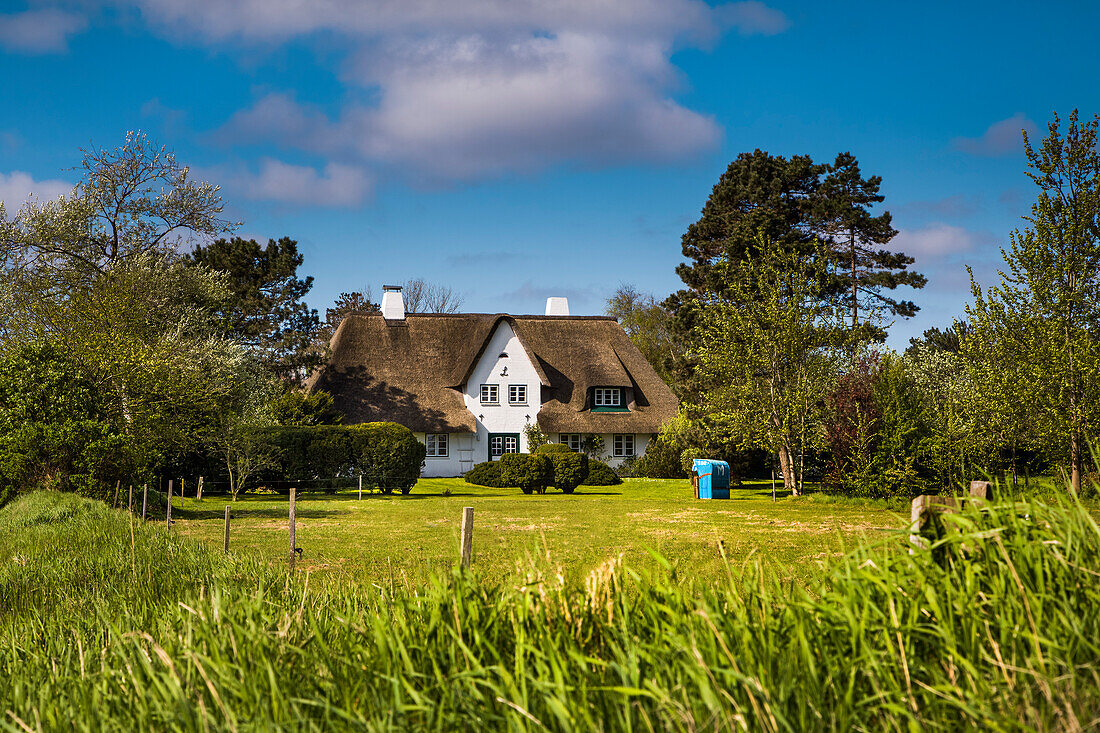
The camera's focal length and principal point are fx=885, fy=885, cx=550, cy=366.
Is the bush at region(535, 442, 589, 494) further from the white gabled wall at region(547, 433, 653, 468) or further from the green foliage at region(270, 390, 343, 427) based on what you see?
the white gabled wall at region(547, 433, 653, 468)

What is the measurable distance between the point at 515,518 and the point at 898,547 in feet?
58.9

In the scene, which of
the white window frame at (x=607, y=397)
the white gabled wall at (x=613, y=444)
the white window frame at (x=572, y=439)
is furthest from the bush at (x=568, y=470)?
the white window frame at (x=607, y=397)

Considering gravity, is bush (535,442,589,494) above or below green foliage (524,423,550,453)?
below

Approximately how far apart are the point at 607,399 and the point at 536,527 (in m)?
28.0

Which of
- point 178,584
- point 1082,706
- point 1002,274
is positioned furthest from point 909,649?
point 1002,274

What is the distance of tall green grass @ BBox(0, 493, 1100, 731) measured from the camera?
8.23ft

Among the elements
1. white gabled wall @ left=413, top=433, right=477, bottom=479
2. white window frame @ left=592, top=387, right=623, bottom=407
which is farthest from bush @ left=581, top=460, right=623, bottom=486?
white gabled wall @ left=413, top=433, right=477, bottom=479

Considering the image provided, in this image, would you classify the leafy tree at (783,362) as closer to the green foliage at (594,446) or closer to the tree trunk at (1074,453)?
the tree trunk at (1074,453)

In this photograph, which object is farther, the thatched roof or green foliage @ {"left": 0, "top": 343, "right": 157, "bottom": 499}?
the thatched roof

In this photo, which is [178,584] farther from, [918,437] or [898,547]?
[918,437]

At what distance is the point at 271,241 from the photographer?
43.0m

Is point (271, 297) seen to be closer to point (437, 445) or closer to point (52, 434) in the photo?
point (437, 445)

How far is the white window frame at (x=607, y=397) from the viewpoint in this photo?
45.3 meters

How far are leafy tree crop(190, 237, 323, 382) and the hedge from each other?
9850 mm
